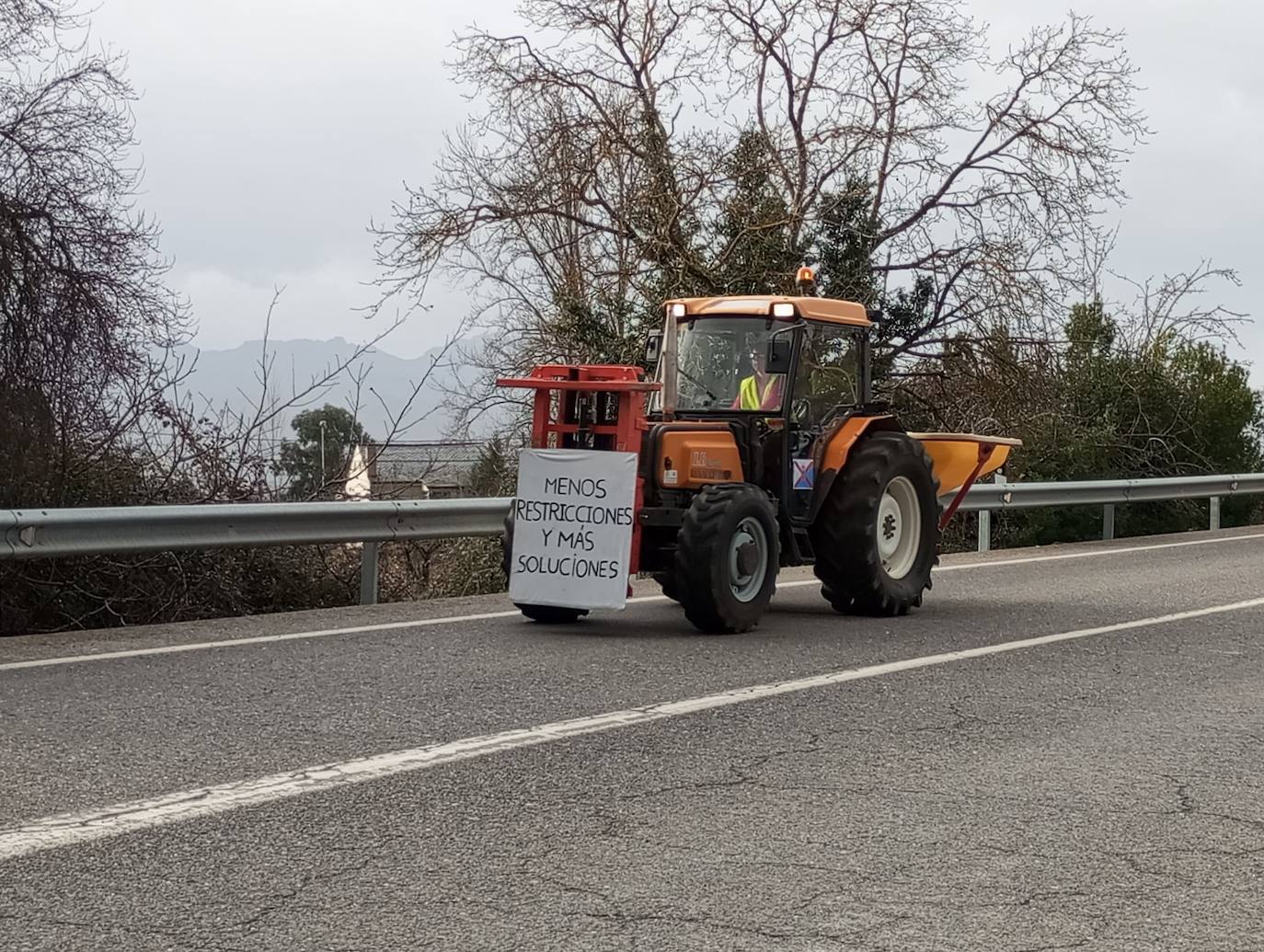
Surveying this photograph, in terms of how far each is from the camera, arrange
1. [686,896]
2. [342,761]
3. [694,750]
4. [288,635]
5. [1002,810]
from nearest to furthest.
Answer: [686,896] → [1002,810] → [342,761] → [694,750] → [288,635]

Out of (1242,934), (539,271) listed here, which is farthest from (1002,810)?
(539,271)

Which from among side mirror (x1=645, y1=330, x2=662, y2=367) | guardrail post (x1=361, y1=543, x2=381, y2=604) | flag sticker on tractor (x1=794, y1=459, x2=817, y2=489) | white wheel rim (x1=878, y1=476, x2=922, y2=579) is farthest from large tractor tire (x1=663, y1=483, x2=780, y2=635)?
guardrail post (x1=361, y1=543, x2=381, y2=604)

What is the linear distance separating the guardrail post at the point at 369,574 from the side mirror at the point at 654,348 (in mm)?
2391

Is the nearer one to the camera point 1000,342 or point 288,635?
point 288,635

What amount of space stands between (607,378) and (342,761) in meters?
4.35

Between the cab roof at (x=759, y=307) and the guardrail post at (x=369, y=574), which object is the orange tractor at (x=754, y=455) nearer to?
the cab roof at (x=759, y=307)

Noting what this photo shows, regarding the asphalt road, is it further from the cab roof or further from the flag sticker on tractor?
the cab roof

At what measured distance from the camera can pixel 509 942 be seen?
367cm

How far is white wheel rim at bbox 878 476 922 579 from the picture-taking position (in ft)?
35.3

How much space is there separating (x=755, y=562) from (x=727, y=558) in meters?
0.34

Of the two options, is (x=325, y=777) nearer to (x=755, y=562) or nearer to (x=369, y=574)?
(x=755, y=562)

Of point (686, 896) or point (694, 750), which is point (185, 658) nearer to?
point (694, 750)

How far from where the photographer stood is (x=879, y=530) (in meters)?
10.6

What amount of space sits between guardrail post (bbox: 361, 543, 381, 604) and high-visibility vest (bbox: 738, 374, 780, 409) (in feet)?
9.66
